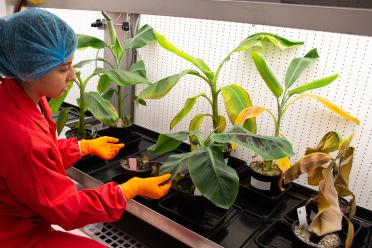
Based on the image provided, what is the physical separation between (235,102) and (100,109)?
22.6 inches

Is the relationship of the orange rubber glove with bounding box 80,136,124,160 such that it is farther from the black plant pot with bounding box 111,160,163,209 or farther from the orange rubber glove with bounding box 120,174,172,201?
the orange rubber glove with bounding box 120,174,172,201

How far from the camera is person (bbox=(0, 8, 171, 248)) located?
0.85 meters

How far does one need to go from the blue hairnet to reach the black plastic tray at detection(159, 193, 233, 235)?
616mm

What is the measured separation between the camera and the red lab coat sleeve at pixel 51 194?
84 centimetres

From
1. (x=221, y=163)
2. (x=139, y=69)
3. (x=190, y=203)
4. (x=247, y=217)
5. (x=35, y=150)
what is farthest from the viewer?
(x=139, y=69)

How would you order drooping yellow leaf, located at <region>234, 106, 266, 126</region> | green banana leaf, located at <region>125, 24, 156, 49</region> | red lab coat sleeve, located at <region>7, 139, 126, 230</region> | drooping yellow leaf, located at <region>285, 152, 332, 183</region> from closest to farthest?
red lab coat sleeve, located at <region>7, 139, 126, 230</region> → drooping yellow leaf, located at <region>285, 152, 332, 183</region> → drooping yellow leaf, located at <region>234, 106, 266, 126</region> → green banana leaf, located at <region>125, 24, 156, 49</region>

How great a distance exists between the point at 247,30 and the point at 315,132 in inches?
21.4

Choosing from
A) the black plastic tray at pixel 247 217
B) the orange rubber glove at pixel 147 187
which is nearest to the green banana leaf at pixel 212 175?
the orange rubber glove at pixel 147 187

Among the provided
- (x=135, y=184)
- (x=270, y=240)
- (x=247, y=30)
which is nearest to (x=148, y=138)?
(x=135, y=184)

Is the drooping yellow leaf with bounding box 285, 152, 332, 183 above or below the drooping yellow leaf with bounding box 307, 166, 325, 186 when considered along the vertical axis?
above

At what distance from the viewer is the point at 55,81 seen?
3.08 ft

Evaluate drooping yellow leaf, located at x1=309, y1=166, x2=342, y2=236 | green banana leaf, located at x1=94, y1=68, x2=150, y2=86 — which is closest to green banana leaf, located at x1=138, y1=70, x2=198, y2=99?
green banana leaf, located at x1=94, y1=68, x2=150, y2=86

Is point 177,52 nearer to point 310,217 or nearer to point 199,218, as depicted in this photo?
point 199,218

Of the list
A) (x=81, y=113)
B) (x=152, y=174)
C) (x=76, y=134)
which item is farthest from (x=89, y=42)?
(x=152, y=174)
